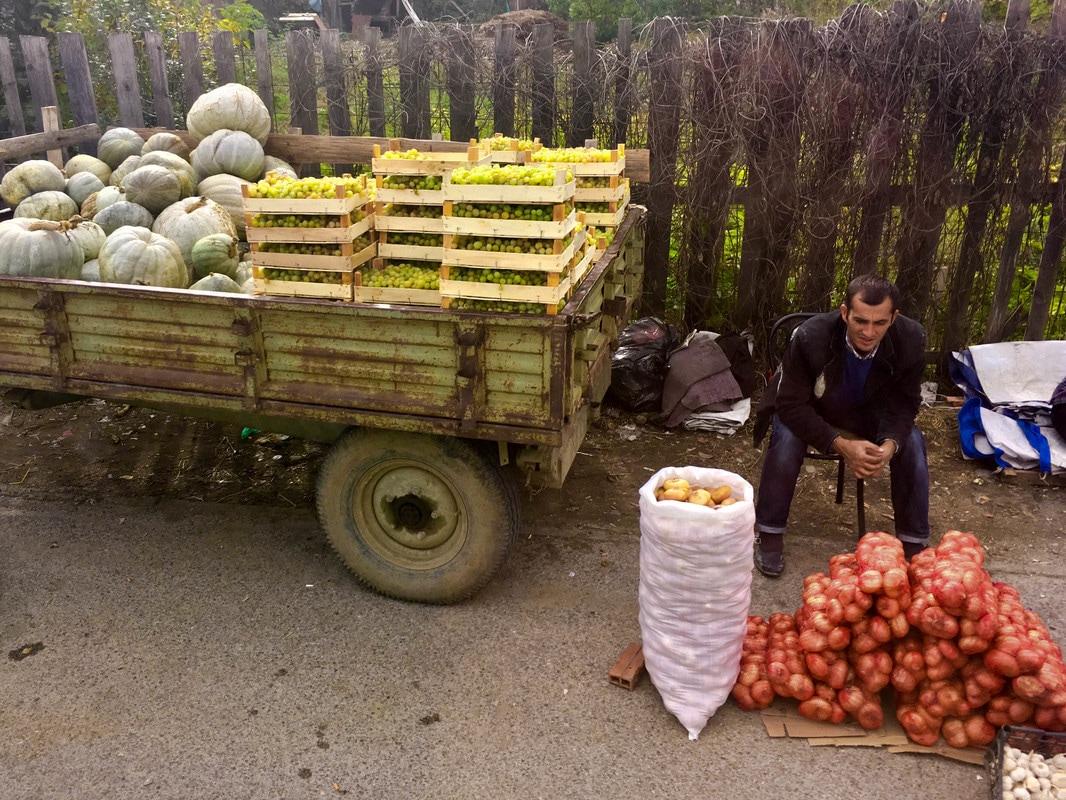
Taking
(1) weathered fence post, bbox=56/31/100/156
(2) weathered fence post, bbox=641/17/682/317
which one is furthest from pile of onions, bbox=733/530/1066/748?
(1) weathered fence post, bbox=56/31/100/156

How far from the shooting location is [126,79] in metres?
7.77

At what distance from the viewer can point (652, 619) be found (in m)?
3.63

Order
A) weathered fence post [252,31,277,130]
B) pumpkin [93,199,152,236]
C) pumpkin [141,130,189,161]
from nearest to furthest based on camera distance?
pumpkin [93,199,152,236], pumpkin [141,130,189,161], weathered fence post [252,31,277,130]

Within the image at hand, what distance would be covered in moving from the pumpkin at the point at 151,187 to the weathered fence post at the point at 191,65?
2.42 meters

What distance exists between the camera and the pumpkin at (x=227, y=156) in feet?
21.3

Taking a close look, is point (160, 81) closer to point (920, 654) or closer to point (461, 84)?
point (461, 84)

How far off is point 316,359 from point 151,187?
2531 mm

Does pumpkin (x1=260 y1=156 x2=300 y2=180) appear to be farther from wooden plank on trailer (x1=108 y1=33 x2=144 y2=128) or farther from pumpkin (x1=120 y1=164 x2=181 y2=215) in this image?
wooden plank on trailer (x1=108 y1=33 x2=144 y2=128)

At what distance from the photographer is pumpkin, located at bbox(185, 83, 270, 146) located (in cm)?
674

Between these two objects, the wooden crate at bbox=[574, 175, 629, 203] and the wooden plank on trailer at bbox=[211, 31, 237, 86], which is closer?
the wooden crate at bbox=[574, 175, 629, 203]

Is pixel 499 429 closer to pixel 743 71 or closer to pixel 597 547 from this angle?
pixel 597 547

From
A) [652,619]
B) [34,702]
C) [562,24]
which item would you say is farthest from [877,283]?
[562,24]

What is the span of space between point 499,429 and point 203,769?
1.80 m

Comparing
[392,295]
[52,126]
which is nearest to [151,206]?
[52,126]
